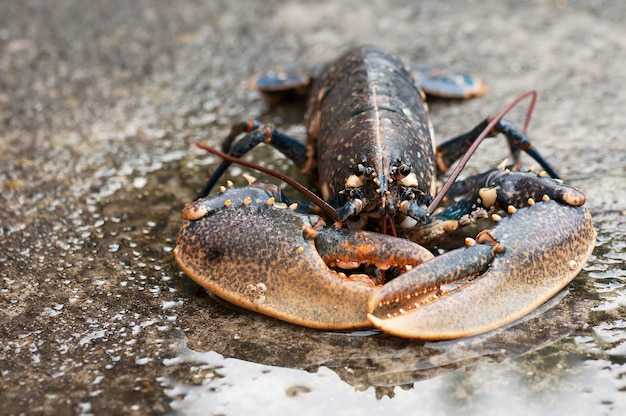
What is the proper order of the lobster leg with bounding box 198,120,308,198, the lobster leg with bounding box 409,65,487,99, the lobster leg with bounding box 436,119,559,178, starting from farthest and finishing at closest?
the lobster leg with bounding box 409,65,487,99, the lobster leg with bounding box 198,120,308,198, the lobster leg with bounding box 436,119,559,178

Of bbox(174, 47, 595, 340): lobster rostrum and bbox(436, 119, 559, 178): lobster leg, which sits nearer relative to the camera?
bbox(174, 47, 595, 340): lobster rostrum

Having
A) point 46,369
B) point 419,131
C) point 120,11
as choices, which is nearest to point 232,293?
point 46,369

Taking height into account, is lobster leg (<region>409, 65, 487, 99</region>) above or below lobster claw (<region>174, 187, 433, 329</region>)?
above

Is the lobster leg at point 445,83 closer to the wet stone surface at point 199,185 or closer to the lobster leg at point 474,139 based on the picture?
the wet stone surface at point 199,185

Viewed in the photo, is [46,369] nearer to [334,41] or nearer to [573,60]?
[334,41]

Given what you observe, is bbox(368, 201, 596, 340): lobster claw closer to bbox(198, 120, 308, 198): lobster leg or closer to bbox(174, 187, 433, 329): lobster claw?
bbox(174, 187, 433, 329): lobster claw

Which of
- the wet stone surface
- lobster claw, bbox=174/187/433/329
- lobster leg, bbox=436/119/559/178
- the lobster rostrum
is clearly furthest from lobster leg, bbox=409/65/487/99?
lobster claw, bbox=174/187/433/329
